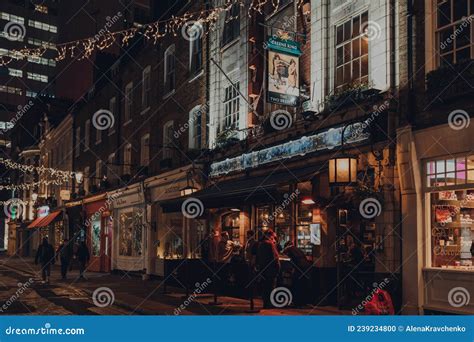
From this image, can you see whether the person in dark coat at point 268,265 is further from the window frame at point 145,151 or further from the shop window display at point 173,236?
the window frame at point 145,151

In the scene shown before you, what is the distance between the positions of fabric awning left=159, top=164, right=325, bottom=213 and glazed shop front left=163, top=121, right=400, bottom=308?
22 millimetres

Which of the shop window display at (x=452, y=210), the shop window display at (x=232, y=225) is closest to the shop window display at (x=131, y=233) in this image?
the shop window display at (x=232, y=225)

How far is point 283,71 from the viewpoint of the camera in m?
14.1

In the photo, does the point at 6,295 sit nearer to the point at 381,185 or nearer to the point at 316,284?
the point at 316,284

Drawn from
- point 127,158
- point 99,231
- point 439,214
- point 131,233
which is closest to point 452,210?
point 439,214

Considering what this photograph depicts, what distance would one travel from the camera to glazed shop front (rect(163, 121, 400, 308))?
12.0 m

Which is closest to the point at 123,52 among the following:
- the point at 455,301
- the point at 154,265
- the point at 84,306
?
the point at 154,265

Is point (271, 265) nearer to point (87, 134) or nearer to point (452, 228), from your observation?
point (452, 228)

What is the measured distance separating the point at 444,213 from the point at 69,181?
102ft

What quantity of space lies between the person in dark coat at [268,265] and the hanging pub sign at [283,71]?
3.64 meters

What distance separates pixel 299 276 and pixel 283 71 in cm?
499

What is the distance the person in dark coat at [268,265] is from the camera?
1248 centimetres

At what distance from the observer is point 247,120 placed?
17500 mm

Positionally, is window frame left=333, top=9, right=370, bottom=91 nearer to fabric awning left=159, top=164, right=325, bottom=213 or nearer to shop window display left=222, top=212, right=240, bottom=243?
fabric awning left=159, top=164, right=325, bottom=213
